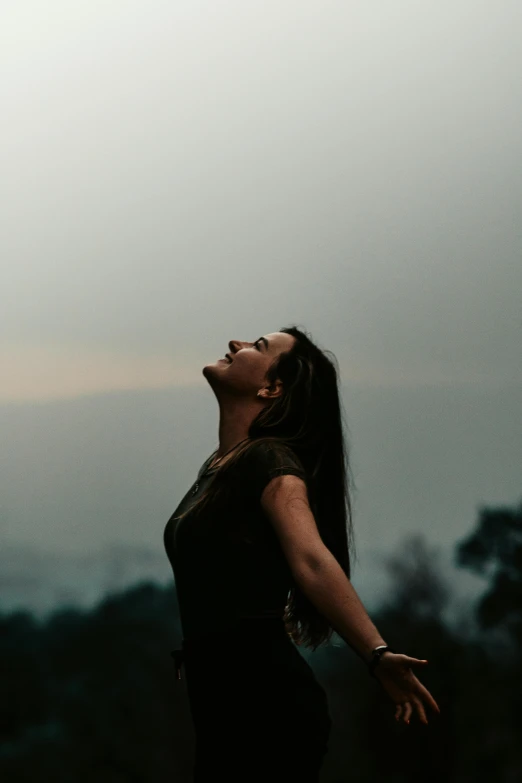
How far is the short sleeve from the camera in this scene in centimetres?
169


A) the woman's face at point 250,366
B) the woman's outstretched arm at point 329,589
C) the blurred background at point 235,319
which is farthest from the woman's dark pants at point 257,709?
the blurred background at point 235,319

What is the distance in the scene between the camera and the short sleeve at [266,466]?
5.56 ft

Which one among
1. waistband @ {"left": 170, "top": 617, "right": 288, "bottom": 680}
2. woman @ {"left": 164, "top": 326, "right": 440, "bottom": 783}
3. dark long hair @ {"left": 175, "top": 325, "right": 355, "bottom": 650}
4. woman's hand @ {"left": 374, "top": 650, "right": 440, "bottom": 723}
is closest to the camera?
woman's hand @ {"left": 374, "top": 650, "right": 440, "bottom": 723}

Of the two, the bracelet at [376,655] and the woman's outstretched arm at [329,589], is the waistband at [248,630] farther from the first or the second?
the bracelet at [376,655]

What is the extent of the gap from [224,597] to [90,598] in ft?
3.59

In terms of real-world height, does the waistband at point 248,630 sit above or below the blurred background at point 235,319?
below

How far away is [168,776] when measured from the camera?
2.58 m

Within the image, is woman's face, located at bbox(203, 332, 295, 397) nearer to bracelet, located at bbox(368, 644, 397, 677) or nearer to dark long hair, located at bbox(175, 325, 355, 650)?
dark long hair, located at bbox(175, 325, 355, 650)

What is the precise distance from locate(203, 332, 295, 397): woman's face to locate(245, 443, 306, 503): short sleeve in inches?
9.6

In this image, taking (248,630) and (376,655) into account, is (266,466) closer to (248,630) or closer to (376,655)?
(248,630)

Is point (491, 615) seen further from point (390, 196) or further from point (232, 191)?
point (232, 191)

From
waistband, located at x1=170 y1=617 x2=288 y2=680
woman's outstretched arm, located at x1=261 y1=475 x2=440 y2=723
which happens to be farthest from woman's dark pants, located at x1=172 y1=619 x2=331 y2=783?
woman's outstretched arm, located at x1=261 y1=475 x2=440 y2=723

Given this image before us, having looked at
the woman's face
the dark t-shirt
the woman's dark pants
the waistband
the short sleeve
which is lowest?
the woman's dark pants

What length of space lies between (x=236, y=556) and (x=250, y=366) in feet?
1.49
